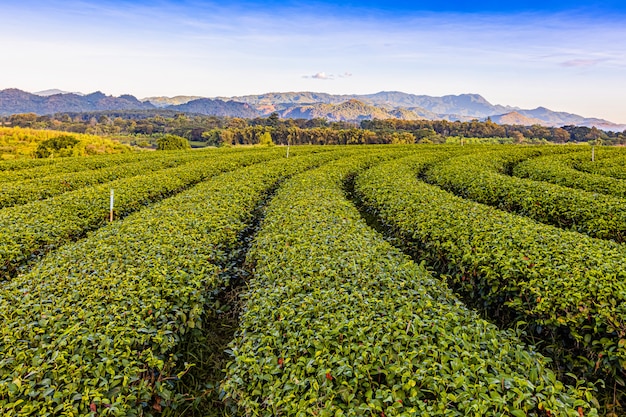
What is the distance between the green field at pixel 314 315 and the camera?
3.77 m

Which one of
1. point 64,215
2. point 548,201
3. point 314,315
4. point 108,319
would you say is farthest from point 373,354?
point 548,201

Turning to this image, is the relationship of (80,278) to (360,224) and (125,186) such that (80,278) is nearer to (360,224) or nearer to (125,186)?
(360,224)

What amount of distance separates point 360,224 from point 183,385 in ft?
18.7

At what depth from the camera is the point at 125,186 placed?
1572 centimetres

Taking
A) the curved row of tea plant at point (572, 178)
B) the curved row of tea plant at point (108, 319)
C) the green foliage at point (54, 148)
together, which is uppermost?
the curved row of tea plant at point (572, 178)

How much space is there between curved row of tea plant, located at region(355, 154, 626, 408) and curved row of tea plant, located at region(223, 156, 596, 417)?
3.96ft

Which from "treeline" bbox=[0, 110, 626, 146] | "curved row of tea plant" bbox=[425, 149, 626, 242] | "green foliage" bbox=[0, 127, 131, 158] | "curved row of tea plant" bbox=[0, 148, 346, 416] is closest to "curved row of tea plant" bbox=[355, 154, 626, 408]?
"curved row of tea plant" bbox=[425, 149, 626, 242]

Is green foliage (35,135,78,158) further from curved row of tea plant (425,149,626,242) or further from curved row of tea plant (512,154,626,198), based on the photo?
curved row of tea plant (512,154,626,198)

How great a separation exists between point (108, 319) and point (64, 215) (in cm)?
815

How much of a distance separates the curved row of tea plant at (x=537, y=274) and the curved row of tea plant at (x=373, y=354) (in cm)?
121

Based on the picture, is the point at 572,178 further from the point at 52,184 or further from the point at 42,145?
the point at 42,145

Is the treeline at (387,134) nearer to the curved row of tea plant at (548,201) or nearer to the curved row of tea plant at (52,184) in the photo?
the curved row of tea plant at (52,184)

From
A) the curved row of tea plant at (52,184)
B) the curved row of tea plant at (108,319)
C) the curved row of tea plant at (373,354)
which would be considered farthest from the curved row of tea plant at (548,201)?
the curved row of tea plant at (52,184)

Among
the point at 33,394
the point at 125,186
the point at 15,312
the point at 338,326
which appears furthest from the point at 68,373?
the point at 125,186
